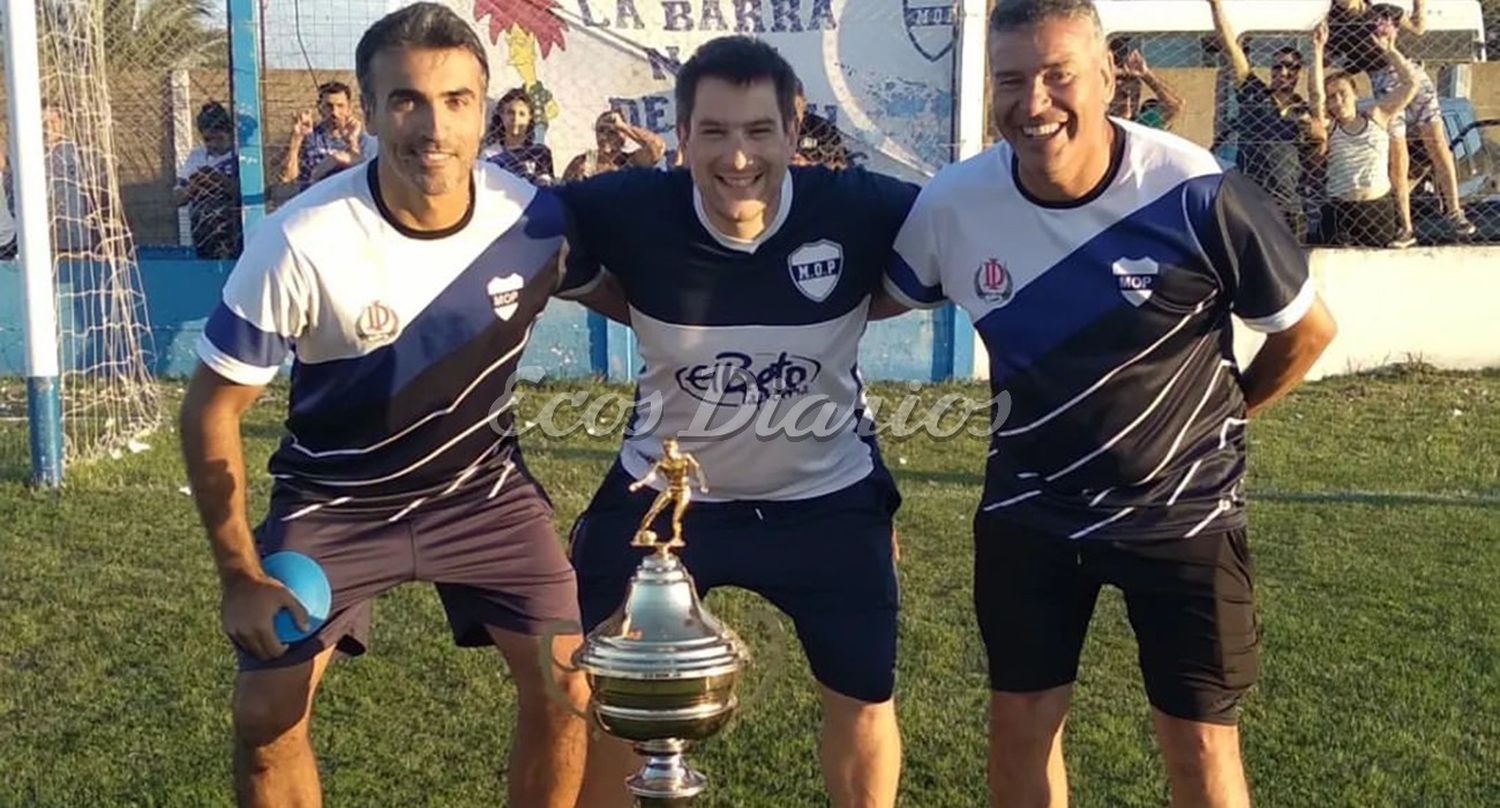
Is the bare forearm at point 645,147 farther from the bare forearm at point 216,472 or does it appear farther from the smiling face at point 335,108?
the bare forearm at point 216,472

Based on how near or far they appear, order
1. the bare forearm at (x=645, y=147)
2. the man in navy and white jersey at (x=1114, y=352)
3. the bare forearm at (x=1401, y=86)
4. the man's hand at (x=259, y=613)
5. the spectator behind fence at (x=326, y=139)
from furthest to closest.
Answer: the bare forearm at (x=645, y=147), the bare forearm at (x=1401, y=86), the spectator behind fence at (x=326, y=139), the man in navy and white jersey at (x=1114, y=352), the man's hand at (x=259, y=613)

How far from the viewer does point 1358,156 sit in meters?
12.2

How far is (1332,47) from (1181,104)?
126cm

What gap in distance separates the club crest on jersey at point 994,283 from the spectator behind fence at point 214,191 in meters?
9.72

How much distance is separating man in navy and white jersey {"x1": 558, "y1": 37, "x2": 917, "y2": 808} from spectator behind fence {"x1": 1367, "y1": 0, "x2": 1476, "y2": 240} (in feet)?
31.3

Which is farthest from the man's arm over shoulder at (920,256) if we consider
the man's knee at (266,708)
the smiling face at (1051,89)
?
the man's knee at (266,708)

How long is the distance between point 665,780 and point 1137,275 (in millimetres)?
1559

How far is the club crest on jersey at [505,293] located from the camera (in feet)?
12.6

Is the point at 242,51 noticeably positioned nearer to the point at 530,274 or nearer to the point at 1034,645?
the point at 530,274

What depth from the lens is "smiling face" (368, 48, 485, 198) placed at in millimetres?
3547

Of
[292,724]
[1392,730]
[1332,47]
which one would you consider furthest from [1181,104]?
[292,724]

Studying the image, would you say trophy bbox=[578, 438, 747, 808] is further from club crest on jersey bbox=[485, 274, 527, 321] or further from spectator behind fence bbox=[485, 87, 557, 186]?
spectator behind fence bbox=[485, 87, 557, 186]

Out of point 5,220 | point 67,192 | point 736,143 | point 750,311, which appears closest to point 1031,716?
point 750,311

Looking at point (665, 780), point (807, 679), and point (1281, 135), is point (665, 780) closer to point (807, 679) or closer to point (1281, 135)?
point (807, 679)
